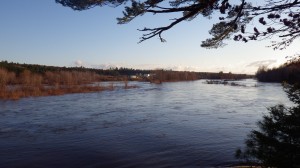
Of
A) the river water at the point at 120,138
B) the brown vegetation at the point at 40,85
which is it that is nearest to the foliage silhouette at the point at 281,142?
the river water at the point at 120,138

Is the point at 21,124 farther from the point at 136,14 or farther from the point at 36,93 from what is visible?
the point at 36,93

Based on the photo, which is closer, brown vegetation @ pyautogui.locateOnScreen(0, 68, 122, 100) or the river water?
the river water

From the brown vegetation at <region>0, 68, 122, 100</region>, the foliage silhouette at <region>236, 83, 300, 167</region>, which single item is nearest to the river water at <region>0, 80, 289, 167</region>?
the foliage silhouette at <region>236, 83, 300, 167</region>

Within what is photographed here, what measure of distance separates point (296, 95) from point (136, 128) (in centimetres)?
1100

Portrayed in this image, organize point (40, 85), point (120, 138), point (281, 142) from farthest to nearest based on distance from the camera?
1. point (40, 85)
2. point (120, 138)
3. point (281, 142)

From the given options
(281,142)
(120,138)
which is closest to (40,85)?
(120,138)

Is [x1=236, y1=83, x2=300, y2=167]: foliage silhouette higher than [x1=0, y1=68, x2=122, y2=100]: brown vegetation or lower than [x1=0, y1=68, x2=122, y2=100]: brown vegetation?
higher

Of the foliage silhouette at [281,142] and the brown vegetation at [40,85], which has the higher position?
the foliage silhouette at [281,142]

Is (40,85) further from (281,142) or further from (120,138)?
(281,142)

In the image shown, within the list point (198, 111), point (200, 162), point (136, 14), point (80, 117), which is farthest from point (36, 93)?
point (136, 14)

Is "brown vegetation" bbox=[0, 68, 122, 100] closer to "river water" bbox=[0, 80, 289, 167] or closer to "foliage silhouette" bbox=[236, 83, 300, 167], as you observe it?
"river water" bbox=[0, 80, 289, 167]

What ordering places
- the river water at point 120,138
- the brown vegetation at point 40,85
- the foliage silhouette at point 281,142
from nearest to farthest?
the foliage silhouette at point 281,142 → the river water at point 120,138 → the brown vegetation at point 40,85

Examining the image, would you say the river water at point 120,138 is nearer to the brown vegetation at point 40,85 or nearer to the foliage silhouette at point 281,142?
the foliage silhouette at point 281,142

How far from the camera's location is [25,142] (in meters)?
14.2
